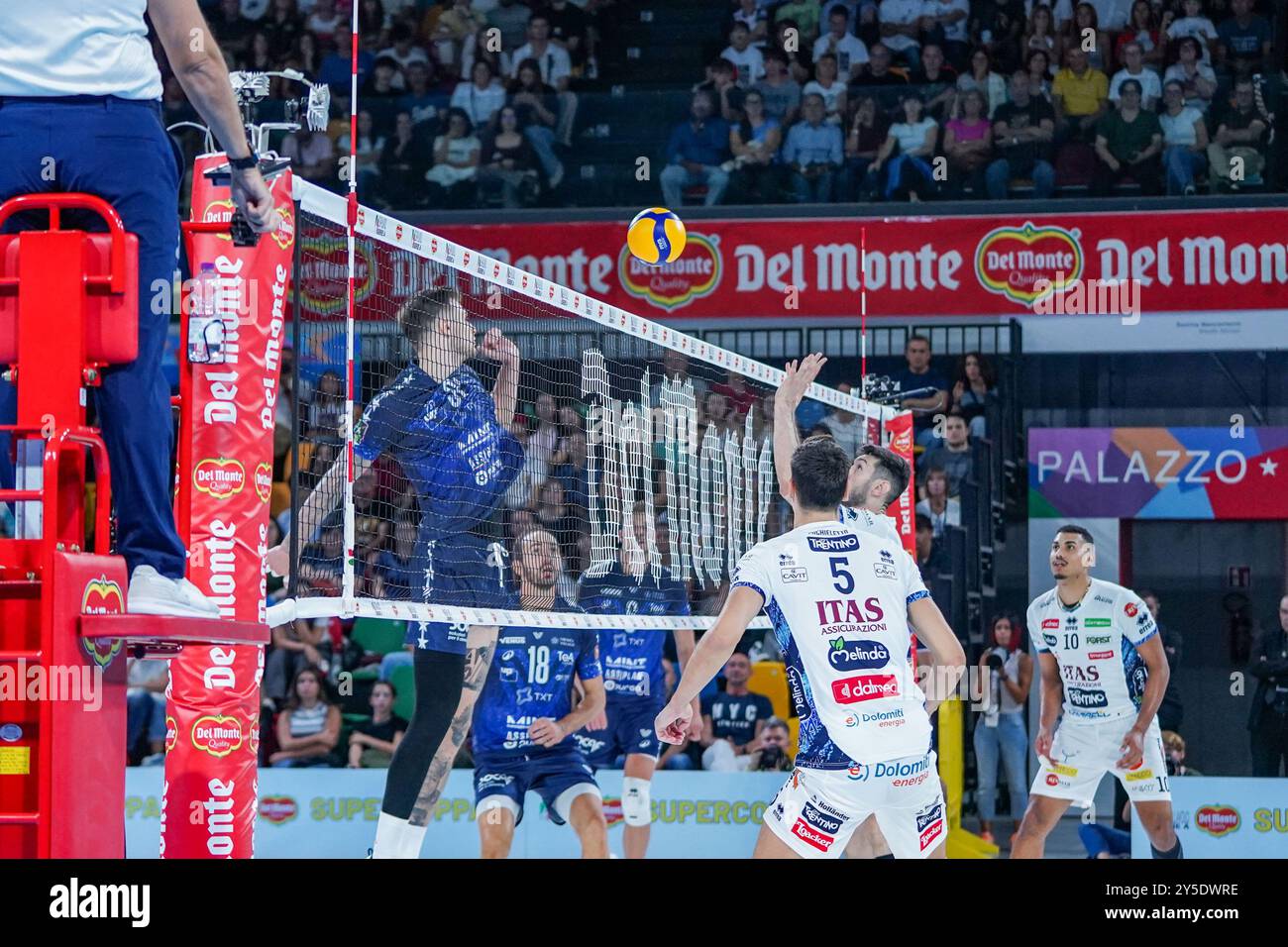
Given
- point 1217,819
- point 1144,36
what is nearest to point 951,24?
point 1144,36

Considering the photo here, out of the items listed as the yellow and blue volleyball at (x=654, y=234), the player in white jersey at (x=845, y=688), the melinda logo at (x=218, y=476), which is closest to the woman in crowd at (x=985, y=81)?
the yellow and blue volleyball at (x=654, y=234)

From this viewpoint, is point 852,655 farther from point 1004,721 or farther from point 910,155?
point 910,155

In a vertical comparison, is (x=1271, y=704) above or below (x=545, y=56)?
below

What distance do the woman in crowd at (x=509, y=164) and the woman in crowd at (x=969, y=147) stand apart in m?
3.89

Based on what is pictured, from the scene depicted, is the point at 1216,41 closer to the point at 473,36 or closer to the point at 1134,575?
the point at 1134,575

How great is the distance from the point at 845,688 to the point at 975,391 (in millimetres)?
9247

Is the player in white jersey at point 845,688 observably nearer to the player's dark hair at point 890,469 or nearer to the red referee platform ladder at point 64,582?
the red referee platform ladder at point 64,582

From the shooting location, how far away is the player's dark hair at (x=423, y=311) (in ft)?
24.1

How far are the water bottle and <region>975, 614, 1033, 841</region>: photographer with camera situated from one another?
8.55m

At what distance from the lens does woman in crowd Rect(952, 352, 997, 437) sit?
14.9 m

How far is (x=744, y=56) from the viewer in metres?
17.6
